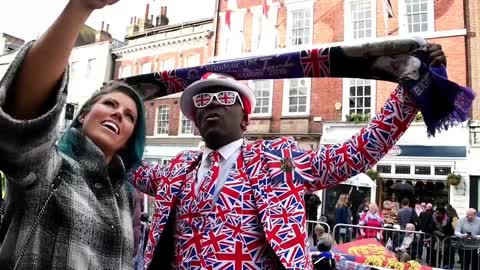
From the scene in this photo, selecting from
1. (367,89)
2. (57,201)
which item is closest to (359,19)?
(367,89)

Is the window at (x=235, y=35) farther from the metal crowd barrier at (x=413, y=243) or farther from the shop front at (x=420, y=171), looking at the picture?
the metal crowd barrier at (x=413, y=243)

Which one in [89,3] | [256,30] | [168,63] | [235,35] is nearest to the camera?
[89,3]

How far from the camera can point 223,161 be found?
6.91 feet

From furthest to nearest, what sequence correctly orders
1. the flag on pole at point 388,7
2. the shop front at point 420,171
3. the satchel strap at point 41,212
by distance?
the flag on pole at point 388,7, the shop front at point 420,171, the satchel strap at point 41,212

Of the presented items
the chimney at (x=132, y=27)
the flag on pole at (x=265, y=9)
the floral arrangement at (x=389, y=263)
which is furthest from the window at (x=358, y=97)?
the chimney at (x=132, y=27)

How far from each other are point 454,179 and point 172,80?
39.7 feet

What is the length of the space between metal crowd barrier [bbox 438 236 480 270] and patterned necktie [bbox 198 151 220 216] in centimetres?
675

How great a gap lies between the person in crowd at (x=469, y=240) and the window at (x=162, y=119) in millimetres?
14173

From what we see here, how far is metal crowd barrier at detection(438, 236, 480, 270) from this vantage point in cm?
745

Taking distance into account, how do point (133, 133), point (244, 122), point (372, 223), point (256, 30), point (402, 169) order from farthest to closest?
point (256, 30), point (402, 169), point (372, 223), point (244, 122), point (133, 133)

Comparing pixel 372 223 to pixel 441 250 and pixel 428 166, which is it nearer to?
pixel 441 250

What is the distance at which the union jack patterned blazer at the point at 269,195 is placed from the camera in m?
1.83

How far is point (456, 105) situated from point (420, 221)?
815cm

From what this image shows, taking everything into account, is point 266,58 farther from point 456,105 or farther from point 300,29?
point 300,29
